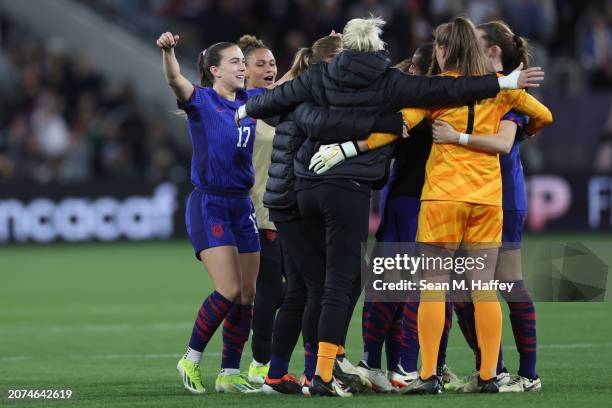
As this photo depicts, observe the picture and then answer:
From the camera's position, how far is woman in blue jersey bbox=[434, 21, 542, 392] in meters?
7.66

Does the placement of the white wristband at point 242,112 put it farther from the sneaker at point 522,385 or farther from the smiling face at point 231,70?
the sneaker at point 522,385

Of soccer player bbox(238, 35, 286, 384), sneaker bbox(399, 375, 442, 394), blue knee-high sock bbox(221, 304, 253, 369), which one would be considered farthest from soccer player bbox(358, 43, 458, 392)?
blue knee-high sock bbox(221, 304, 253, 369)

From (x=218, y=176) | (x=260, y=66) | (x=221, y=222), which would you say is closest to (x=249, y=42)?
(x=260, y=66)

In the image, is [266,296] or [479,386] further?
[266,296]

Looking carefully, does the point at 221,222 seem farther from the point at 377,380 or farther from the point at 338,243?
the point at 377,380

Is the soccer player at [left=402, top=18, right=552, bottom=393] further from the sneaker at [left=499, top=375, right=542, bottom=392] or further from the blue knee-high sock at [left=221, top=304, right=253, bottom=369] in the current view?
the blue knee-high sock at [left=221, top=304, right=253, bottom=369]

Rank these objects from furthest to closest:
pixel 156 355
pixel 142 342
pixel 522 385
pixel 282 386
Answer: pixel 142 342
pixel 156 355
pixel 282 386
pixel 522 385

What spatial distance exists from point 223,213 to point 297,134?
3.15 feet

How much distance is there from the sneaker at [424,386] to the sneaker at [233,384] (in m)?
1.06

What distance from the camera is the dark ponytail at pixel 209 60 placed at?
327 inches

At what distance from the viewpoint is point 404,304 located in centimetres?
810

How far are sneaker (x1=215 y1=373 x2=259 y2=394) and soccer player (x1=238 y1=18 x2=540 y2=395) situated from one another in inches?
30.3

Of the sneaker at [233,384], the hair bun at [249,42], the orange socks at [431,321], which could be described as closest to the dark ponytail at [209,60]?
the hair bun at [249,42]

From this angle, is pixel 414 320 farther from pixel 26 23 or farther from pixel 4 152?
pixel 26 23
